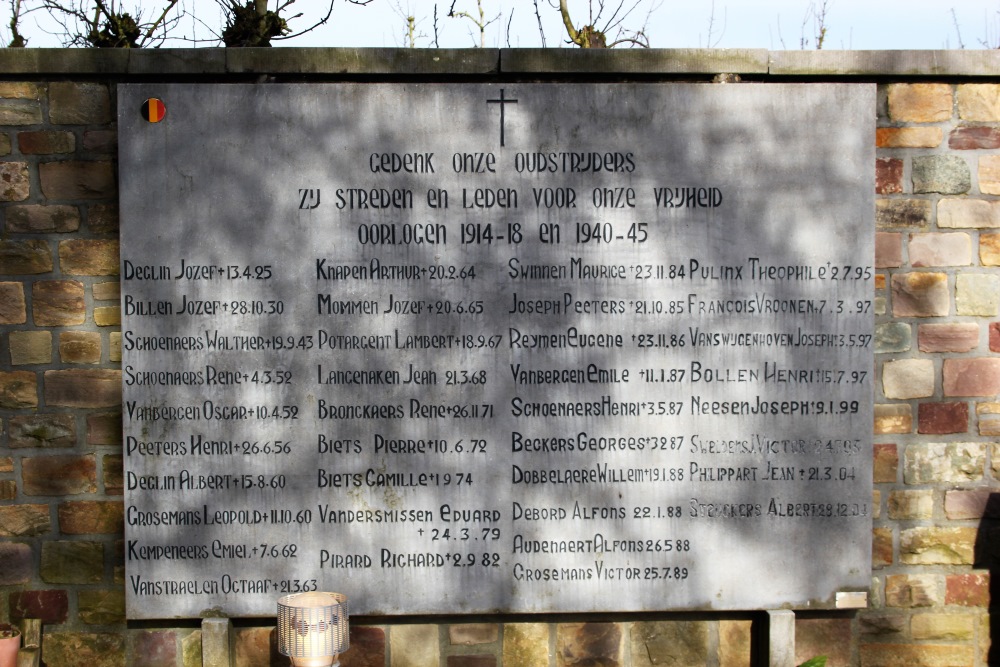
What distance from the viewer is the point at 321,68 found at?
3.30m

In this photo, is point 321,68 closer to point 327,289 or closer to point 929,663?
point 327,289

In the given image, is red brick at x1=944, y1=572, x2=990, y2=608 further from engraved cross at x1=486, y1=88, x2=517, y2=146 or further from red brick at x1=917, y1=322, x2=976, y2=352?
engraved cross at x1=486, y1=88, x2=517, y2=146

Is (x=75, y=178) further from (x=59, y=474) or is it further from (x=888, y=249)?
(x=888, y=249)

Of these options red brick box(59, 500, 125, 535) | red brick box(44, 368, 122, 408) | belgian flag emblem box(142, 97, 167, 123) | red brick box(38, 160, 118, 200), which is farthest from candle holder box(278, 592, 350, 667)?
belgian flag emblem box(142, 97, 167, 123)

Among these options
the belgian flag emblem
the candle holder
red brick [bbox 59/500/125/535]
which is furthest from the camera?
red brick [bbox 59/500/125/535]

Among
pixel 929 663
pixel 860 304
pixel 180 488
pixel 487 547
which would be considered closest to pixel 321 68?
pixel 180 488

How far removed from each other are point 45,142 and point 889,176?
3122 mm

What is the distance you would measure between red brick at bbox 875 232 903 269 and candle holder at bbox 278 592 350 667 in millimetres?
2323

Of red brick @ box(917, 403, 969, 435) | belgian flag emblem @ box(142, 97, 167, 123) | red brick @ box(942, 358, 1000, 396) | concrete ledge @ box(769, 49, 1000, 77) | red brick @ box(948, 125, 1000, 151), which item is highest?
concrete ledge @ box(769, 49, 1000, 77)

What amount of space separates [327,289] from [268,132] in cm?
61

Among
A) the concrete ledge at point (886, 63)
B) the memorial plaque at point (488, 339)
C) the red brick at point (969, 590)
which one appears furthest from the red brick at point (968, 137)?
the red brick at point (969, 590)

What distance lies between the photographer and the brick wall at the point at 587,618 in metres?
3.33

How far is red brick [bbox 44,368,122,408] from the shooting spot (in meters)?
3.35

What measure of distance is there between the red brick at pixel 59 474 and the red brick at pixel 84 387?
0.20m
